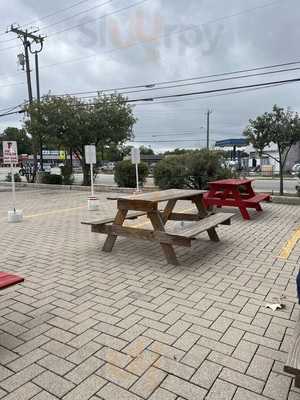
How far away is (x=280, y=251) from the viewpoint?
5008mm

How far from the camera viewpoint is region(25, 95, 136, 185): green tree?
15.4m

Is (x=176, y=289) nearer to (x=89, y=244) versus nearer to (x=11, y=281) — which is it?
(x=11, y=281)

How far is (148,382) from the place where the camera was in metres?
2.14

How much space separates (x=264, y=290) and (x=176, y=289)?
0.96 meters

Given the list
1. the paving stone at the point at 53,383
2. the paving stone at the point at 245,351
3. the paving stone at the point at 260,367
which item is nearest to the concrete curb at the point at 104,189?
the paving stone at the point at 245,351

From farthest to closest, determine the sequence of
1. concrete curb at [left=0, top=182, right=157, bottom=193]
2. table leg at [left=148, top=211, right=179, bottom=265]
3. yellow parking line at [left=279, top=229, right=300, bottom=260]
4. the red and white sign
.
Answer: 1. concrete curb at [left=0, top=182, right=157, bottom=193]
2. the red and white sign
3. yellow parking line at [left=279, top=229, right=300, bottom=260]
4. table leg at [left=148, top=211, right=179, bottom=265]

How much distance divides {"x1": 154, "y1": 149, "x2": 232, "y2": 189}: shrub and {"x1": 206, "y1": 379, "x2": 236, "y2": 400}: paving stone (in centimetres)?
1007

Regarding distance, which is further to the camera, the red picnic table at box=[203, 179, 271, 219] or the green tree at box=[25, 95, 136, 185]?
the green tree at box=[25, 95, 136, 185]

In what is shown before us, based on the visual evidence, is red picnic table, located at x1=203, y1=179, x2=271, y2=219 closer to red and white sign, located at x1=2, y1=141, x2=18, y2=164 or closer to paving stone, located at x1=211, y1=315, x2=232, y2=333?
red and white sign, located at x1=2, y1=141, x2=18, y2=164

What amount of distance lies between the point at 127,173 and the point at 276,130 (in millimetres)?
6418

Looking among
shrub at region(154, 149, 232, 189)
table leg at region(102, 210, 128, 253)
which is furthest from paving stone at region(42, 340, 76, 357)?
shrub at region(154, 149, 232, 189)

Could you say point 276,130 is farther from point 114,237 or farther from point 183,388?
point 183,388

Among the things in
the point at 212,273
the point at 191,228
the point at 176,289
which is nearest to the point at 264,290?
the point at 212,273

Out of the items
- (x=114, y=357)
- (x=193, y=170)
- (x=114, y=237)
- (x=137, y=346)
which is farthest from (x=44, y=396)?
(x=193, y=170)
